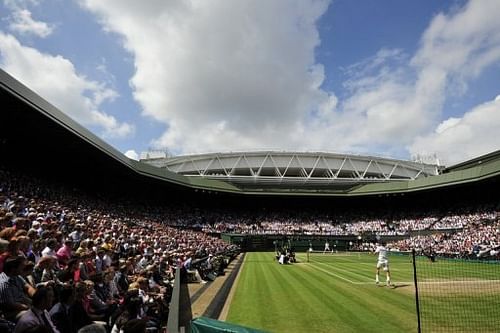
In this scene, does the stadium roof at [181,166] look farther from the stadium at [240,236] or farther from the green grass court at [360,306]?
the green grass court at [360,306]

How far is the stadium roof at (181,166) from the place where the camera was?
2783cm

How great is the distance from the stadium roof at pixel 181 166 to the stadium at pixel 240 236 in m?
0.22

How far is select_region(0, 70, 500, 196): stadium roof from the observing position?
27.8 meters

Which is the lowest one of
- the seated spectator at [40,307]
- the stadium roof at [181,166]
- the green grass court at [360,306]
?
the green grass court at [360,306]

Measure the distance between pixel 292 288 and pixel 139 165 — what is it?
32.8m

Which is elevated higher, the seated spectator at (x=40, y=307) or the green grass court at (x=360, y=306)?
the seated spectator at (x=40, y=307)

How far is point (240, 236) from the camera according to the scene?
51.3 meters

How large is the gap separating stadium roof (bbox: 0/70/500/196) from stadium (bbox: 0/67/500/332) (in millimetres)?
217

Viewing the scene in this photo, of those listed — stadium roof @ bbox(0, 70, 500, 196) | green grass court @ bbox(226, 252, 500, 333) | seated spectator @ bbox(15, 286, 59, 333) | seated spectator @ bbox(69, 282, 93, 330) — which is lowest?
green grass court @ bbox(226, 252, 500, 333)

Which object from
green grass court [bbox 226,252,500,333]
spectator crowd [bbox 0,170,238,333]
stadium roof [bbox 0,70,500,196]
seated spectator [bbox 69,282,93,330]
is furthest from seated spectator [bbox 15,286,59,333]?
stadium roof [bbox 0,70,500,196]

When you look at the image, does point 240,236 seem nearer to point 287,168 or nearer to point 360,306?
point 287,168

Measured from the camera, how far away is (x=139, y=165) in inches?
1797

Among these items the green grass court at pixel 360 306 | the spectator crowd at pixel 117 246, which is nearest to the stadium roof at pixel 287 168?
the spectator crowd at pixel 117 246

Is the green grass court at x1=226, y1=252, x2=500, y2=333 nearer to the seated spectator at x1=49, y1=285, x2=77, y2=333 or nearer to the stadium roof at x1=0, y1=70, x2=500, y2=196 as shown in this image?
the seated spectator at x1=49, y1=285, x2=77, y2=333
